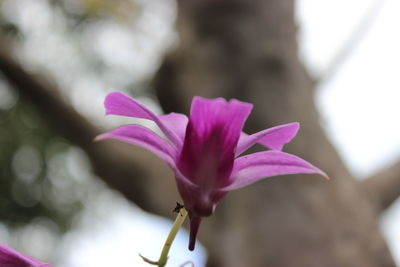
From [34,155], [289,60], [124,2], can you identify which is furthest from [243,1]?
[34,155]

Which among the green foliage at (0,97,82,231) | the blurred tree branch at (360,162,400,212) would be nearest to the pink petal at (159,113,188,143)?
the blurred tree branch at (360,162,400,212)

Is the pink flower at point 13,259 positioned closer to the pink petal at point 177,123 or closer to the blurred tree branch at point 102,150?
the pink petal at point 177,123

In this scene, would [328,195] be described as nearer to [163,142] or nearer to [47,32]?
[163,142]

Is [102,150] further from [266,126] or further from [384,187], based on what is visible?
[384,187]

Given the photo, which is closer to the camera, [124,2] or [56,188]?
[124,2]

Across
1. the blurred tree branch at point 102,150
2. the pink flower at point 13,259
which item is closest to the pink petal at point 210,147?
the pink flower at point 13,259
